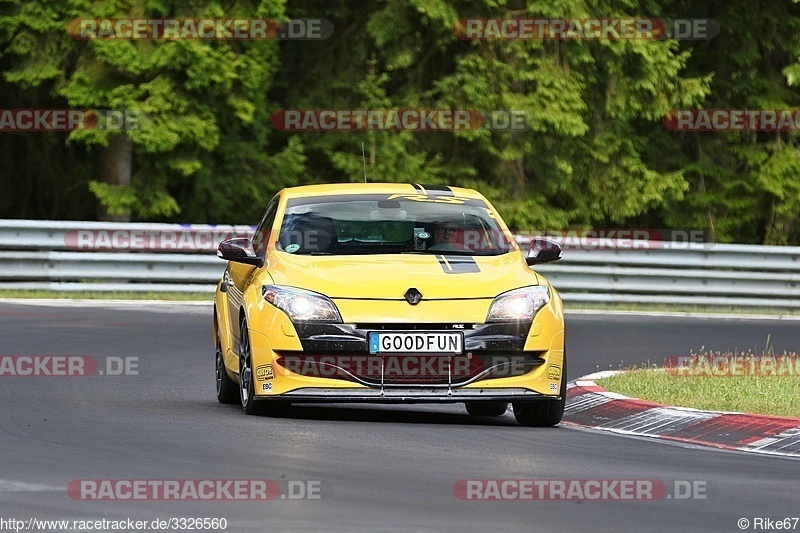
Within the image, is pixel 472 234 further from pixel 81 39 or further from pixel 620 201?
pixel 620 201

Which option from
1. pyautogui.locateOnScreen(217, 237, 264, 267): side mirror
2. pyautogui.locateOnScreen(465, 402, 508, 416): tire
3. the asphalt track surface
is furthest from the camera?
pyautogui.locateOnScreen(465, 402, 508, 416): tire

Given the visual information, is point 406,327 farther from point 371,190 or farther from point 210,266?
point 210,266

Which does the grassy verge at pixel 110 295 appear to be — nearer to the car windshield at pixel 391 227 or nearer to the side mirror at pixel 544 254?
the car windshield at pixel 391 227

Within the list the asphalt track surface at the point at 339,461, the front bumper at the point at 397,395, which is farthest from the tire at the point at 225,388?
the front bumper at the point at 397,395

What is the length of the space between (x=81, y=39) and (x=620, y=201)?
1050 centimetres

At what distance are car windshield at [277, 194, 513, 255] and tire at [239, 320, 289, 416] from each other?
70 centimetres

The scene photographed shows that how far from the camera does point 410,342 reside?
11.3 meters

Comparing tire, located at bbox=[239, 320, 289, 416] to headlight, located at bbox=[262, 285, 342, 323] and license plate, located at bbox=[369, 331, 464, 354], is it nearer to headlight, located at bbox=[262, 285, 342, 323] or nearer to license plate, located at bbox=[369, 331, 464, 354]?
headlight, located at bbox=[262, 285, 342, 323]

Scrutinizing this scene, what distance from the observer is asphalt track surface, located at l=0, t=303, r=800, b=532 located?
26.9 ft

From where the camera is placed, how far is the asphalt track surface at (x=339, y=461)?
820cm

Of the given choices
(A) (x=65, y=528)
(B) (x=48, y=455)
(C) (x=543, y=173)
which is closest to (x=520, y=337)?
(B) (x=48, y=455)

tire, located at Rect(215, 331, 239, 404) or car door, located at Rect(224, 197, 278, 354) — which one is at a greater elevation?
car door, located at Rect(224, 197, 278, 354)

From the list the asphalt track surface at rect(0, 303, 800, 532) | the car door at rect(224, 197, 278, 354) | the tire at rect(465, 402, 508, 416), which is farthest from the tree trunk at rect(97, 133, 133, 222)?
the tire at rect(465, 402, 508, 416)

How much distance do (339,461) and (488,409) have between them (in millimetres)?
3402
